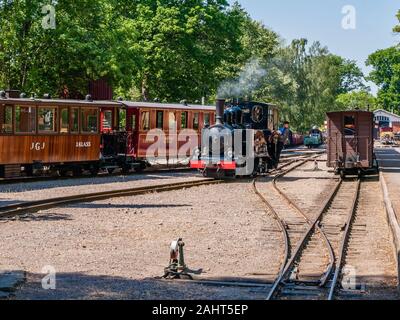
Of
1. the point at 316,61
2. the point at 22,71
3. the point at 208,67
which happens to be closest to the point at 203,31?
the point at 208,67

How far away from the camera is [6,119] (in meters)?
24.8

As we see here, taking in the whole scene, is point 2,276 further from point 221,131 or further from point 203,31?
point 203,31

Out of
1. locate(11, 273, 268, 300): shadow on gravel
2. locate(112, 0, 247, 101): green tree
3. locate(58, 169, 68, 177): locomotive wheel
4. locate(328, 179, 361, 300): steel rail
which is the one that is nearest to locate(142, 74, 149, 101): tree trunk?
locate(112, 0, 247, 101): green tree

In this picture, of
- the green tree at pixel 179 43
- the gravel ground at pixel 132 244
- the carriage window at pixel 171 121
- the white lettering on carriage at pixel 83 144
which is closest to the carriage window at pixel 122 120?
the carriage window at pixel 171 121

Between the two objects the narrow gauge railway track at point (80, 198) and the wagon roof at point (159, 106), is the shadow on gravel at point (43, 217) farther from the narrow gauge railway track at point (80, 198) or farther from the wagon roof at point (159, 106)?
the wagon roof at point (159, 106)

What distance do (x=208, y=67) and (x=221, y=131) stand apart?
2010cm

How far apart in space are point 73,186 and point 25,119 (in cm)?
337

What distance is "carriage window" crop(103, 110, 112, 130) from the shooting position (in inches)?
1201

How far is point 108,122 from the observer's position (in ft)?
101

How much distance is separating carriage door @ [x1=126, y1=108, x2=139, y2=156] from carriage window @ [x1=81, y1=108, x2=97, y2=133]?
241cm

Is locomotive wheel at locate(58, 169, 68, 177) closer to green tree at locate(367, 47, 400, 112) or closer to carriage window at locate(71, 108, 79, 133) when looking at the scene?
carriage window at locate(71, 108, 79, 133)

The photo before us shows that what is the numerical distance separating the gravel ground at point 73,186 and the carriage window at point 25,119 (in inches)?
74.4

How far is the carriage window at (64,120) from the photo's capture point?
2703 cm

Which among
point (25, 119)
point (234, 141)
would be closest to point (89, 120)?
point (25, 119)
